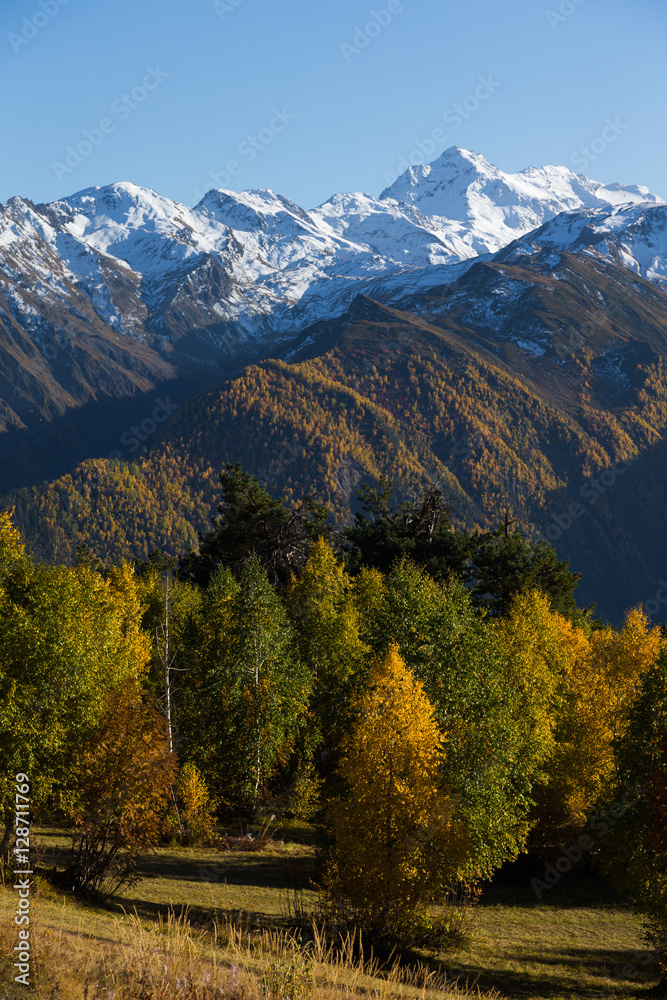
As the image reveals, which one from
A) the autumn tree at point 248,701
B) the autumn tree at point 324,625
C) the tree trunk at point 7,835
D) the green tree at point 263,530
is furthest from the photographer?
the green tree at point 263,530

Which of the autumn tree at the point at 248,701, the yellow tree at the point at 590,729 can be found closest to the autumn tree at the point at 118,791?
the autumn tree at the point at 248,701

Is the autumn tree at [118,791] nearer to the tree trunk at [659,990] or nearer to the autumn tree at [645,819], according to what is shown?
the autumn tree at [645,819]

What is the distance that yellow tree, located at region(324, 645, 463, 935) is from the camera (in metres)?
25.5

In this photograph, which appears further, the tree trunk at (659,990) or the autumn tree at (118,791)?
the autumn tree at (118,791)

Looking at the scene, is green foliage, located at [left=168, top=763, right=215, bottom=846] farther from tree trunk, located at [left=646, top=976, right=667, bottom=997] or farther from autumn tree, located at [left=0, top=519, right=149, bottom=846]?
tree trunk, located at [left=646, top=976, right=667, bottom=997]

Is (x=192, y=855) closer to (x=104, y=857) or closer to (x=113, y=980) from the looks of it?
(x=104, y=857)

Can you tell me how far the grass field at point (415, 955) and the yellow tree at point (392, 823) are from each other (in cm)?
235

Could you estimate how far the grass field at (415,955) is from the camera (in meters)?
19.0

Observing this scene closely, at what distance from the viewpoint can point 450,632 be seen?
32.9m

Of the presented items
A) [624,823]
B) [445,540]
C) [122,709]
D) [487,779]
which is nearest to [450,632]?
[487,779]

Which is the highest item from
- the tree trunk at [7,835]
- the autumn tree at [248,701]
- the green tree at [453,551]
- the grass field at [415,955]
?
the green tree at [453,551]

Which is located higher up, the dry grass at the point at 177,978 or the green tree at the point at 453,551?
the green tree at the point at 453,551

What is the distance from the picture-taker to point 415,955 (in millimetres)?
27500

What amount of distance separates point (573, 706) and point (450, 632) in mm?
20573
